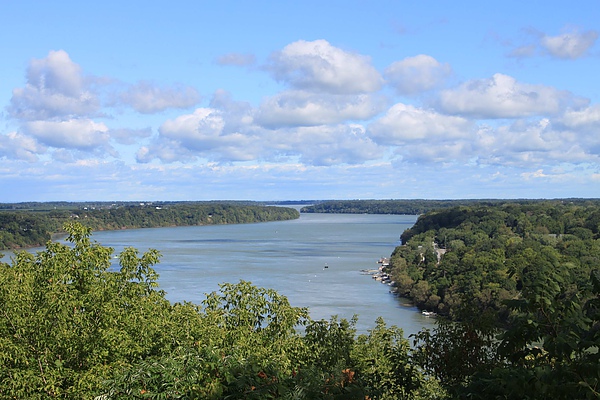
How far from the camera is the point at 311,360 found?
11.8m

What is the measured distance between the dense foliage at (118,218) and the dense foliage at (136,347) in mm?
75725

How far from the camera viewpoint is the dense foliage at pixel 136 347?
6023 millimetres

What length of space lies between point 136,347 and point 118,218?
136 meters

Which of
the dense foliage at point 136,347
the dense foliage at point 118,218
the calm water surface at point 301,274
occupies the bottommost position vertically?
the calm water surface at point 301,274

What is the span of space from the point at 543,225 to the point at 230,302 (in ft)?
239

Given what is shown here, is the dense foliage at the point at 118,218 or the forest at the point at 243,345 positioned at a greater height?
the forest at the point at 243,345

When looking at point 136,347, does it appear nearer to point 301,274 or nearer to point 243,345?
point 243,345

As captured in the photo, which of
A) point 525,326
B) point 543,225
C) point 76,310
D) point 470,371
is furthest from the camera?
point 543,225

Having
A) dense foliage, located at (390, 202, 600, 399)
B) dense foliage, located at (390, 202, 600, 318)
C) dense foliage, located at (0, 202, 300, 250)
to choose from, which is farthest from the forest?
dense foliage, located at (0, 202, 300, 250)


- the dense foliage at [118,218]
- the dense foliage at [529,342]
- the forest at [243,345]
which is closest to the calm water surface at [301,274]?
the forest at [243,345]

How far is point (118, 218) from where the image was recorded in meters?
140

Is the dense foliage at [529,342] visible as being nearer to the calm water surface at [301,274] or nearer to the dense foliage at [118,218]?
the calm water surface at [301,274]

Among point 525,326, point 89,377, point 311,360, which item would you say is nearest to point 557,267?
point 525,326

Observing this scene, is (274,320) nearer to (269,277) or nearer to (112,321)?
(112,321)
